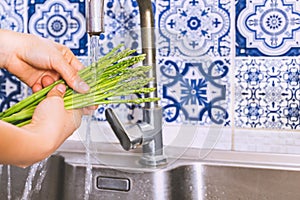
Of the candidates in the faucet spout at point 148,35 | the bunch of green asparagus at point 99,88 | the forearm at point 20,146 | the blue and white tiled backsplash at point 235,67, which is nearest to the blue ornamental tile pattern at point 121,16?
the blue and white tiled backsplash at point 235,67

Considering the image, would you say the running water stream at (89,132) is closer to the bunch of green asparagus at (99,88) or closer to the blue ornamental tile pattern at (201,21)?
the bunch of green asparagus at (99,88)

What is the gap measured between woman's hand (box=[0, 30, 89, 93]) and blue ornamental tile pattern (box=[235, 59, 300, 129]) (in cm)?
30

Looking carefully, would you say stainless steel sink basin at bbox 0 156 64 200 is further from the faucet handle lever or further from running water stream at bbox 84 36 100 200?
the faucet handle lever

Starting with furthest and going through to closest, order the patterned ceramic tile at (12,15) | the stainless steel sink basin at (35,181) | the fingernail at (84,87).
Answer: the patterned ceramic tile at (12,15)
the stainless steel sink basin at (35,181)
the fingernail at (84,87)

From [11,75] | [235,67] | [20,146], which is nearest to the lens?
[20,146]

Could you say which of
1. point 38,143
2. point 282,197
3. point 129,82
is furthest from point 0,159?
point 282,197

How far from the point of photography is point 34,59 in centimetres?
79

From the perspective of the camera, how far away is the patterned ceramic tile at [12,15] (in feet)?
3.47

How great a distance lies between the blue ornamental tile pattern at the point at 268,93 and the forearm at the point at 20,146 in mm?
403

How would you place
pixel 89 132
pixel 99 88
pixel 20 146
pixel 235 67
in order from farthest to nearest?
pixel 235 67, pixel 89 132, pixel 99 88, pixel 20 146

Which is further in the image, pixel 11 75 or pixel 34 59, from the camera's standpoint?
pixel 11 75

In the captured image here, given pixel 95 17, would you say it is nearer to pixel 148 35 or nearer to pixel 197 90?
pixel 148 35

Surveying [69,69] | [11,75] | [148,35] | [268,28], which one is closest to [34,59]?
[69,69]

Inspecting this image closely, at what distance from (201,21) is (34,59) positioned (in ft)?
1.03
